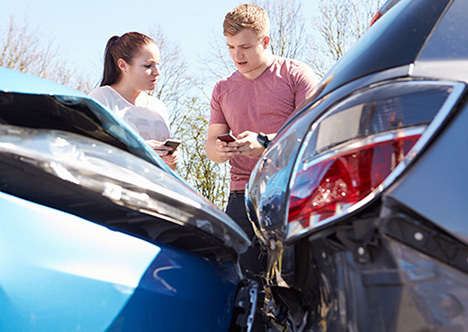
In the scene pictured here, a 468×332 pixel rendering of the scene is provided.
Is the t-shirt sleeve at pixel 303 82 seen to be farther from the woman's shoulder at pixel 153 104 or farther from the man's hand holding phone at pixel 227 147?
the woman's shoulder at pixel 153 104

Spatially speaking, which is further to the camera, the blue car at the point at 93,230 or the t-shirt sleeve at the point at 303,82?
the t-shirt sleeve at the point at 303,82

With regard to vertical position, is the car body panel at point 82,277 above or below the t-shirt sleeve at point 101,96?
below

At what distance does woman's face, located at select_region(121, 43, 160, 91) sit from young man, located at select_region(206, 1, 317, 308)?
48cm

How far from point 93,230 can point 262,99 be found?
190cm

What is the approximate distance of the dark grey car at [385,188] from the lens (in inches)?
35.1

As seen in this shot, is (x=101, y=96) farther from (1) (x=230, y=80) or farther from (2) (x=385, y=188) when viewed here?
(2) (x=385, y=188)

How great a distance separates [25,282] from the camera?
3.23 ft

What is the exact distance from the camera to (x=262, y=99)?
288 centimetres

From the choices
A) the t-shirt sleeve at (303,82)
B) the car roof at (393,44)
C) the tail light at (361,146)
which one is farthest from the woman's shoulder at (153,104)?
the tail light at (361,146)

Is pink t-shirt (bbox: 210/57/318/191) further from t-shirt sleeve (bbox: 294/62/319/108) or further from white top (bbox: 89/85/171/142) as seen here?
white top (bbox: 89/85/171/142)

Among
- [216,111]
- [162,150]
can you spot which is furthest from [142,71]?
[162,150]

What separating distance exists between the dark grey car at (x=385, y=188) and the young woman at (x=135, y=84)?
1.88 m

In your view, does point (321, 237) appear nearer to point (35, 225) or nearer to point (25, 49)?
point (35, 225)

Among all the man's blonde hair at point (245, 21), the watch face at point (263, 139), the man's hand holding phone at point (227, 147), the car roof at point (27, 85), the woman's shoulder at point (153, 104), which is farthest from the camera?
the woman's shoulder at point (153, 104)
